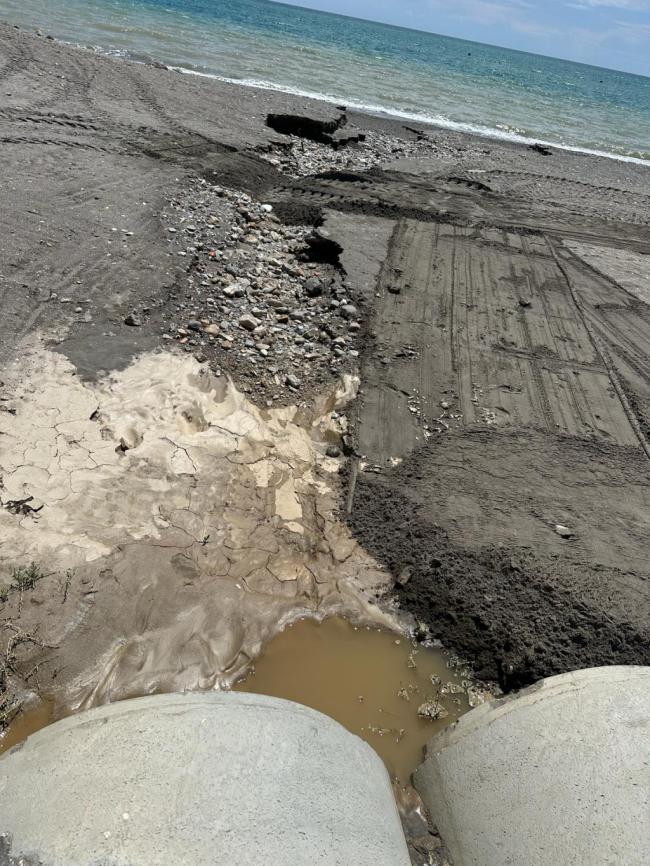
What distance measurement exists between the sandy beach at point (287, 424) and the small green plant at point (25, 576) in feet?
0.06

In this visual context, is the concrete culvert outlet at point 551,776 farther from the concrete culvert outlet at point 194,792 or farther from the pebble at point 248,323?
the pebble at point 248,323

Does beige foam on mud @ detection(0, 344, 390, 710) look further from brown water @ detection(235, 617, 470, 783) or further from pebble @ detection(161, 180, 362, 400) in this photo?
pebble @ detection(161, 180, 362, 400)

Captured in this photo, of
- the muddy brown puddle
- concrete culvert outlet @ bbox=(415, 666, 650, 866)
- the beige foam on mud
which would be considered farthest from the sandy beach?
concrete culvert outlet @ bbox=(415, 666, 650, 866)

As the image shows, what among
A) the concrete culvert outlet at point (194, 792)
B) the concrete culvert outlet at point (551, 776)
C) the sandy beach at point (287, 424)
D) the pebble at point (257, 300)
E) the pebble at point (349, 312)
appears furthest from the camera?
the pebble at point (349, 312)

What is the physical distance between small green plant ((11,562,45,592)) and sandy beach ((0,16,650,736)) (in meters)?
0.02

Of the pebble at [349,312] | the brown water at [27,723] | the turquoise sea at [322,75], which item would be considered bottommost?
the brown water at [27,723]

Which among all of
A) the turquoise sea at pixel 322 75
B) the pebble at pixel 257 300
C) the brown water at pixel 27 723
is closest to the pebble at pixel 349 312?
the pebble at pixel 257 300

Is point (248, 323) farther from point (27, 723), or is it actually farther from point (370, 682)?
point (27, 723)

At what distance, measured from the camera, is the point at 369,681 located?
3514mm

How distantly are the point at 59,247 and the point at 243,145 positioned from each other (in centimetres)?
621

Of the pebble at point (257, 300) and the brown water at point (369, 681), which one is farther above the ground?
the pebble at point (257, 300)

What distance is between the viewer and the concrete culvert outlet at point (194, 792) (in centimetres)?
205

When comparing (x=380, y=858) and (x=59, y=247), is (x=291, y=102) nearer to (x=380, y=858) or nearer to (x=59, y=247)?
(x=59, y=247)

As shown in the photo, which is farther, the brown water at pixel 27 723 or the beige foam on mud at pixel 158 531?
the beige foam on mud at pixel 158 531
